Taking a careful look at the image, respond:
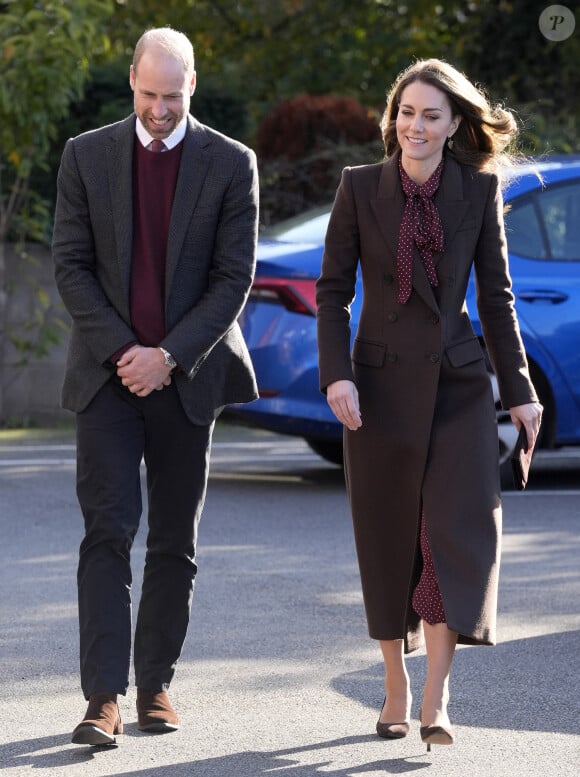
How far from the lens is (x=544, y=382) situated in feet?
28.6

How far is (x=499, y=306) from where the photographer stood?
4582 millimetres

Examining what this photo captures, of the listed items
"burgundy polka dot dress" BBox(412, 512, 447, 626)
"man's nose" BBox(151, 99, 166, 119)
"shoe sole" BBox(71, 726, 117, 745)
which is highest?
"man's nose" BBox(151, 99, 166, 119)

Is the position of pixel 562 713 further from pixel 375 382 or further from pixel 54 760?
pixel 54 760

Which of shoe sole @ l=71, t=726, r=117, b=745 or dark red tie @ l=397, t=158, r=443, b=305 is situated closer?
shoe sole @ l=71, t=726, r=117, b=745

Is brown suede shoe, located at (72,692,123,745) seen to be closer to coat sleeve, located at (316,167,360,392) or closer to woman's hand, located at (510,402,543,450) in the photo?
coat sleeve, located at (316,167,360,392)

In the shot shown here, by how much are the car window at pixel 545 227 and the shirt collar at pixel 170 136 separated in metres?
4.43

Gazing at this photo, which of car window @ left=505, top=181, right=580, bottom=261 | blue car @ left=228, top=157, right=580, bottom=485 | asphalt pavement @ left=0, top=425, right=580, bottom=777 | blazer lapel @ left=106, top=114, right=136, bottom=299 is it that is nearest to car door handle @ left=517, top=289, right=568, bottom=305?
blue car @ left=228, top=157, right=580, bottom=485

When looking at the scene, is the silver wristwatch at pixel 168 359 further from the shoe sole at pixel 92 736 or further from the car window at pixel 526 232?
the car window at pixel 526 232

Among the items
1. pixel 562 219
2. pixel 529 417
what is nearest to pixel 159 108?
pixel 529 417

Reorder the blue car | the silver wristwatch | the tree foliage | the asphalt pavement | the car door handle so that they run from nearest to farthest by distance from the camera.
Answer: the asphalt pavement
the silver wristwatch
the blue car
the car door handle
the tree foliage

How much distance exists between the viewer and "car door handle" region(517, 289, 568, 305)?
8.65 m

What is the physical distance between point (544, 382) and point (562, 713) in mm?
4079

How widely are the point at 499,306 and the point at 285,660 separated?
1486 mm

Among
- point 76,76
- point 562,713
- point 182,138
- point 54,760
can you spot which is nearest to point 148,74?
point 182,138
